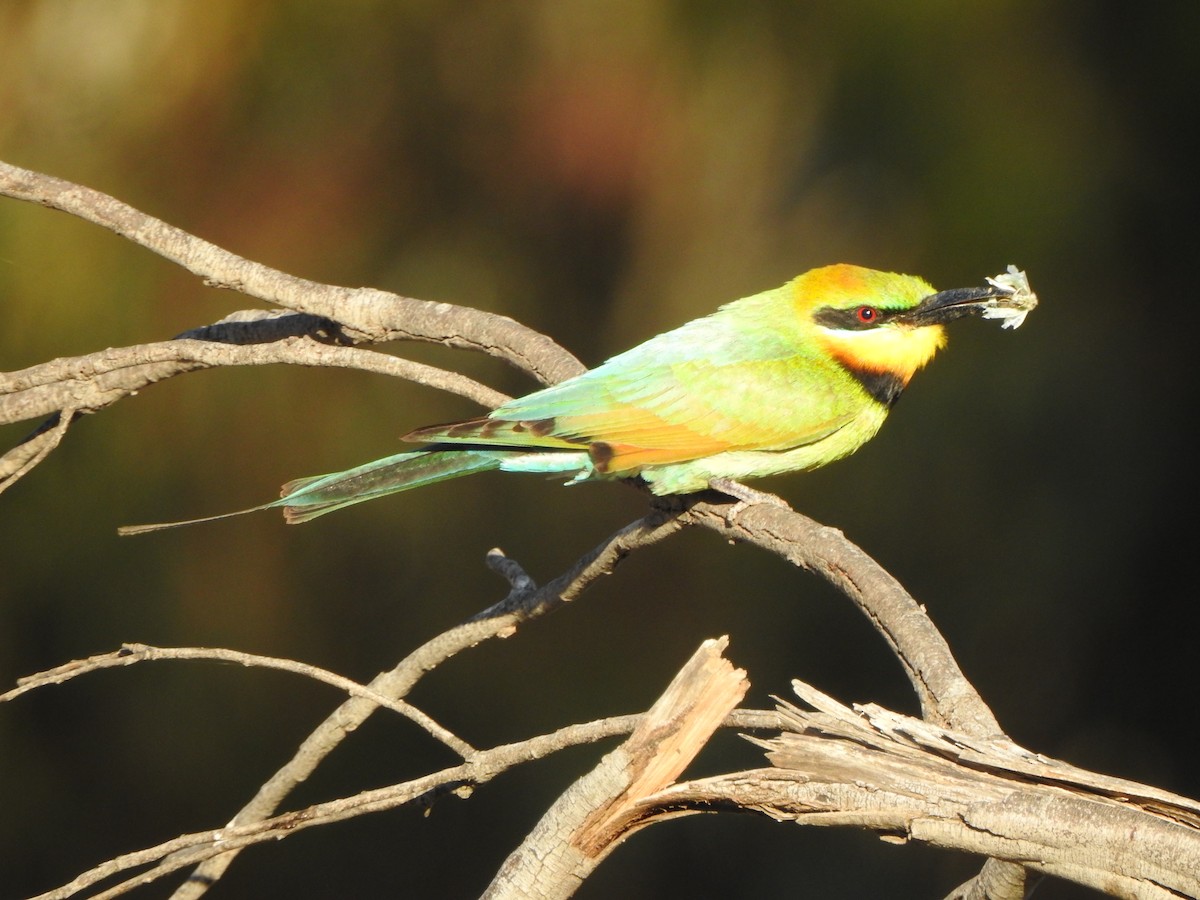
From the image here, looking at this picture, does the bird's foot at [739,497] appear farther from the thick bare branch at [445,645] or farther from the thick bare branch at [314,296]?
the thick bare branch at [314,296]

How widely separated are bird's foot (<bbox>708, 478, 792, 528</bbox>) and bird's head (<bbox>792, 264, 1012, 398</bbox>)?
312 mm

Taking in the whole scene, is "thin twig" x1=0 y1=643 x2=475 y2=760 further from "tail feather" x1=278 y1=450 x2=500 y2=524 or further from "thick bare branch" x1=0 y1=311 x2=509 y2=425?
"thick bare branch" x1=0 y1=311 x2=509 y2=425

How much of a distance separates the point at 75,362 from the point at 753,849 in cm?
220

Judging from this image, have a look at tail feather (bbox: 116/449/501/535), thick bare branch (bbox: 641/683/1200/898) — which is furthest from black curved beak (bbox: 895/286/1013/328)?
thick bare branch (bbox: 641/683/1200/898)

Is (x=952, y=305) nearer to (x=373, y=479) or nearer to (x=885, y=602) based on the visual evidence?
(x=885, y=602)

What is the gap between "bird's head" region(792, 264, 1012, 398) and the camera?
2.16 metres

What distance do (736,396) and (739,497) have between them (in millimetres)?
189

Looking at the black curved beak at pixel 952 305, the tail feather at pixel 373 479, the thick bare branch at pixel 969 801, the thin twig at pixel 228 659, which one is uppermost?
the black curved beak at pixel 952 305

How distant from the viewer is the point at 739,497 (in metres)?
2.00

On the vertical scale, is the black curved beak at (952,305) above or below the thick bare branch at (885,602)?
above

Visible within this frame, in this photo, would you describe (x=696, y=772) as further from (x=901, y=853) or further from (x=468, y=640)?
(x=468, y=640)

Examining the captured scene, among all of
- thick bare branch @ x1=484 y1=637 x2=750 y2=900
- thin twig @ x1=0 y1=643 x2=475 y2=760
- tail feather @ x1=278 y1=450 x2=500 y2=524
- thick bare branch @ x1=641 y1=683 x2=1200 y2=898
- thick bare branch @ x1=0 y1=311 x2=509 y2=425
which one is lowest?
thick bare branch @ x1=641 y1=683 x2=1200 y2=898

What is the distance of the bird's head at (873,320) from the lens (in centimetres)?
216

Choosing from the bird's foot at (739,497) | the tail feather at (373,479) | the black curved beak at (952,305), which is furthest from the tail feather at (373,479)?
the black curved beak at (952,305)
